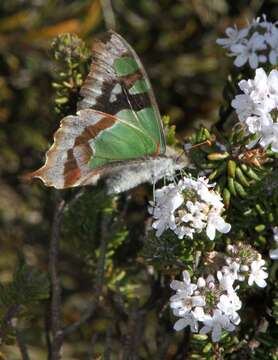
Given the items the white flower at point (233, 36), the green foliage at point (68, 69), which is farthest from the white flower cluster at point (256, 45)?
the green foliage at point (68, 69)

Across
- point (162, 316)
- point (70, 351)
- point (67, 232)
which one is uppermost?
point (67, 232)

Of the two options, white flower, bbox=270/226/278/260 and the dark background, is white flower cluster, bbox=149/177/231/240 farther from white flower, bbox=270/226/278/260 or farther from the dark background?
the dark background

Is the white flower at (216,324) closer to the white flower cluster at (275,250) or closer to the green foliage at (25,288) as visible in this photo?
the white flower cluster at (275,250)

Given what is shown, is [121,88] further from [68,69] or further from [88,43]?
[88,43]

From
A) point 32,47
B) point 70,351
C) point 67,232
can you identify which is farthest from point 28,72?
point 67,232

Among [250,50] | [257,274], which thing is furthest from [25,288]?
[250,50]

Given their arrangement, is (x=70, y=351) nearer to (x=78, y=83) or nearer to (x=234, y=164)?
(x=78, y=83)
